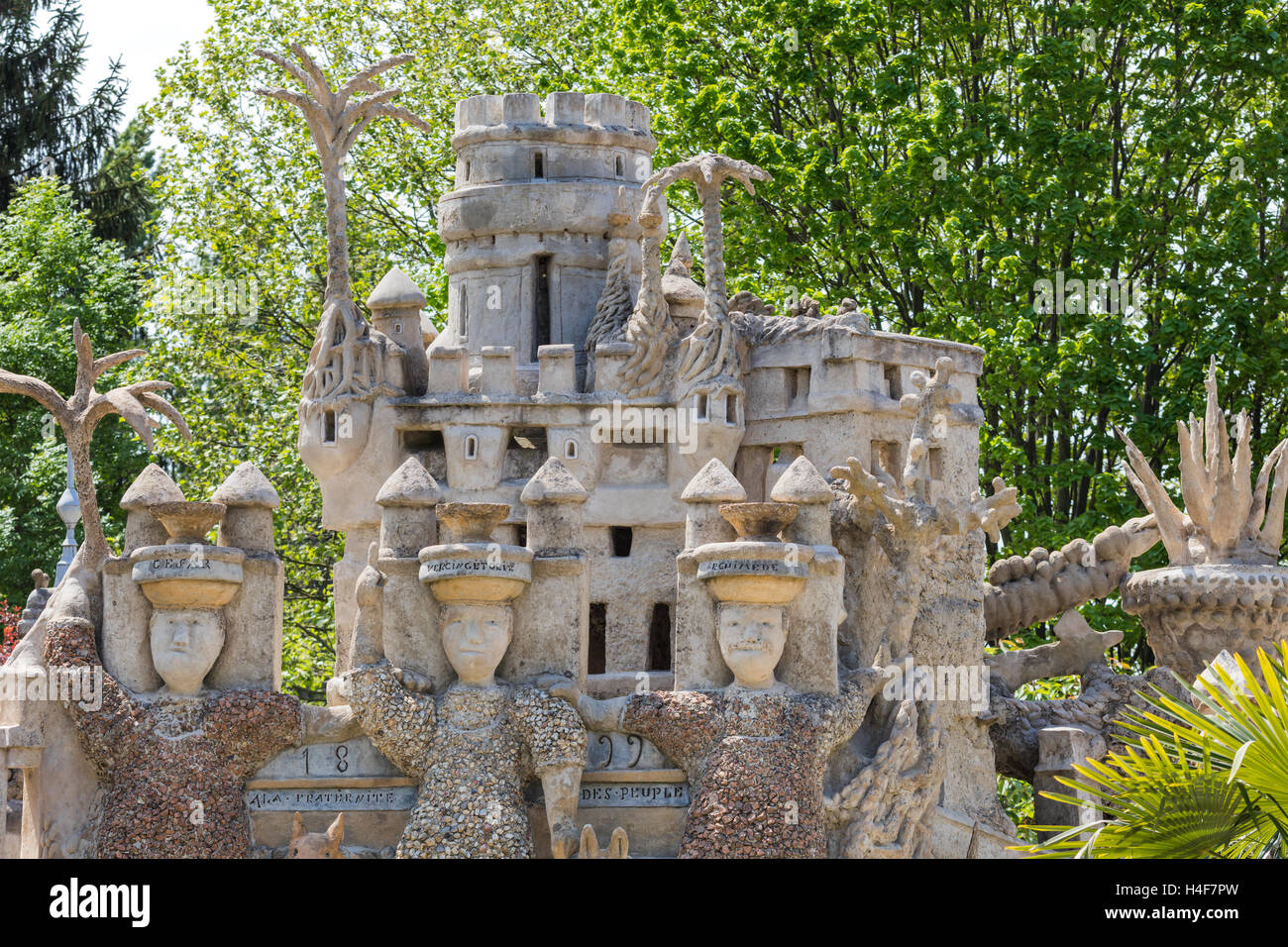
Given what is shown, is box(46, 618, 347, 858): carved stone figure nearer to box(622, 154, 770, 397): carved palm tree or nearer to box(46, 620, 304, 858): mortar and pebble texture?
box(46, 620, 304, 858): mortar and pebble texture

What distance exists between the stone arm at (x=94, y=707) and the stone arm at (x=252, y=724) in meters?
0.68

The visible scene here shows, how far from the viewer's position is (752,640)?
20234 millimetres

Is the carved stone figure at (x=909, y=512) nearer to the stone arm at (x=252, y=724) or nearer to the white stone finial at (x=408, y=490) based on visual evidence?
the white stone finial at (x=408, y=490)

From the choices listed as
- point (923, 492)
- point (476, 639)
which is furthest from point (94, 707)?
point (923, 492)

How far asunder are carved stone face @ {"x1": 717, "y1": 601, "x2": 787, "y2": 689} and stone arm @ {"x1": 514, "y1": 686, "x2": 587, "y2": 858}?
4.85 ft

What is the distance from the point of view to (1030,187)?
3225 centimetres

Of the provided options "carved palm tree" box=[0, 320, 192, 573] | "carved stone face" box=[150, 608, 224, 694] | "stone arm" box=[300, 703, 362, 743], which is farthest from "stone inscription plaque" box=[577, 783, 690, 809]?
"carved palm tree" box=[0, 320, 192, 573]

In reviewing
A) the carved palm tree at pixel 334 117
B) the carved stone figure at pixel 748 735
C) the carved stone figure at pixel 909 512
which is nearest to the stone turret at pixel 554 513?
the carved stone figure at pixel 748 735

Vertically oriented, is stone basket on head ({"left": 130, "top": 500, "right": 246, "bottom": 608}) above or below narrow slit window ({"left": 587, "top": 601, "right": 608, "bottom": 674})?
above

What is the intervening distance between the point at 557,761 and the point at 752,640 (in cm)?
194

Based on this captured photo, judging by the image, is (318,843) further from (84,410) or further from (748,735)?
(84,410)

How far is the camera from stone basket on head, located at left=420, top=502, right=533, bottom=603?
793 inches
